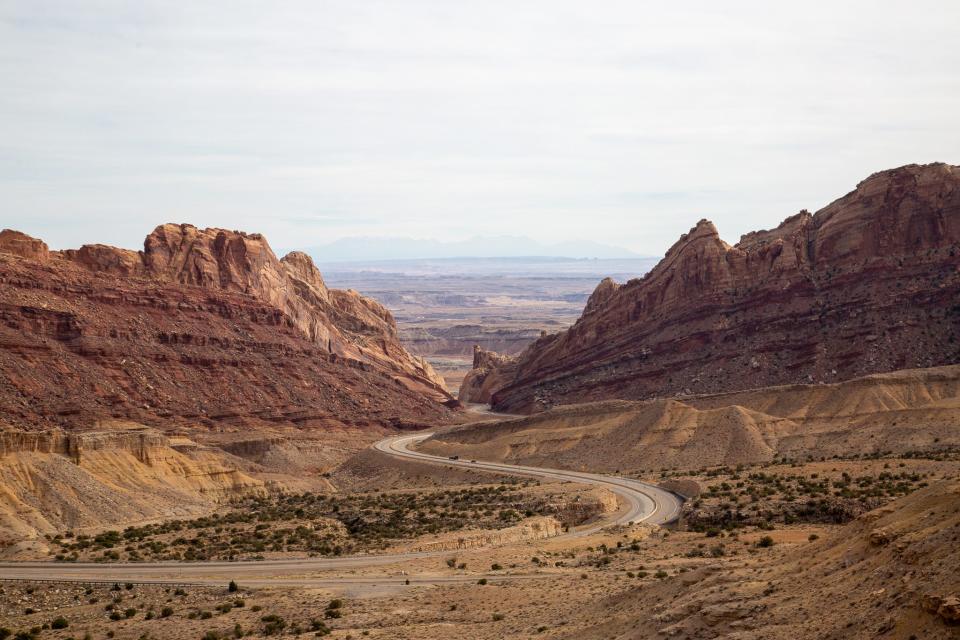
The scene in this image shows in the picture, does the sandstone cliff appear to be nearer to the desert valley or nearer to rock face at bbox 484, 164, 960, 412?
the desert valley

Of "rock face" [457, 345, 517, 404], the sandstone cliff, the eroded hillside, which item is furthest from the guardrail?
"rock face" [457, 345, 517, 404]

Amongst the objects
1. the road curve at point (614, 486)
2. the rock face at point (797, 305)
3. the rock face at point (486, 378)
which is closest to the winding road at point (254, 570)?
the road curve at point (614, 486)

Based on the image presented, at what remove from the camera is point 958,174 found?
383 ft

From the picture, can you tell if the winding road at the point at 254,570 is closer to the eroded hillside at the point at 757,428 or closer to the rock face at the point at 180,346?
A: the eroded hillside at the point at 757,428

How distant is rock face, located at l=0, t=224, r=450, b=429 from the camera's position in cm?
10444

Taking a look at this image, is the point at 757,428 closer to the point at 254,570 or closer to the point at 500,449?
the point at 500,449

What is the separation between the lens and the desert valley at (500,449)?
4006 cm

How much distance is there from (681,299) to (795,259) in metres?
12.8

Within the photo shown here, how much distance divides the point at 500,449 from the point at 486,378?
5704 centimetres

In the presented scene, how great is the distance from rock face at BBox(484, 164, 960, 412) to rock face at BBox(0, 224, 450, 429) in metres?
24.0

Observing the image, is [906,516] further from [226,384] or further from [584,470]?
[226,384]

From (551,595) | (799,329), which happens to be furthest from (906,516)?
(799,329)

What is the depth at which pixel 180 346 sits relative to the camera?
11794 cm

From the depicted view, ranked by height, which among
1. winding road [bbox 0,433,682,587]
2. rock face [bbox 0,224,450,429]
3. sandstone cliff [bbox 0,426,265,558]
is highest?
rock face [bbox 0,224,450,429]
